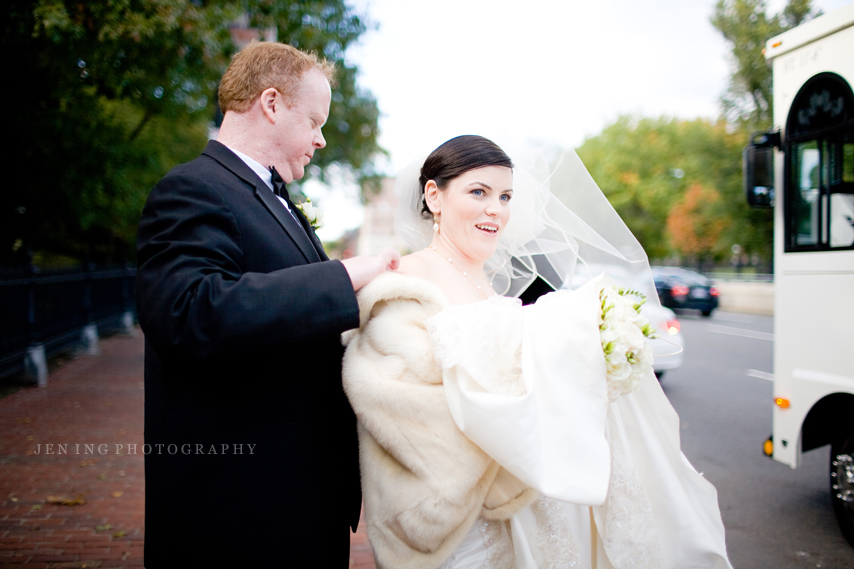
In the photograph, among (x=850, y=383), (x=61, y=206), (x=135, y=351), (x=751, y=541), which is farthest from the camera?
(x=135, y=351)

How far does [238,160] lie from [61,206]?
30.2 feet

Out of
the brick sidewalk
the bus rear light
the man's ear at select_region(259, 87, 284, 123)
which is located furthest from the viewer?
the bus rear light

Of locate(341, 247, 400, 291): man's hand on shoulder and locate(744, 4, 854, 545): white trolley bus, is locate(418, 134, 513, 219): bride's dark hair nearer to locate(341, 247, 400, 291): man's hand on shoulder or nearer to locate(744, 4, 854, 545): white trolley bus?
locate(341, 247, 400, 291): man's hand on shoulder

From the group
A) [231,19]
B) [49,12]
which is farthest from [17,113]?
[231,19]

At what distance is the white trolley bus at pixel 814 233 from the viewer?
3.39m

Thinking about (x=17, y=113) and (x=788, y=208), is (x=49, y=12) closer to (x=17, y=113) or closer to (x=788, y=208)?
(x=17, y=113)

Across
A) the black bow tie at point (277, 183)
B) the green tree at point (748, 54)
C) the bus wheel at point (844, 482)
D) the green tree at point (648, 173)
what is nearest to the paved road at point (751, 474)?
the bus wheel at point (844, 482)

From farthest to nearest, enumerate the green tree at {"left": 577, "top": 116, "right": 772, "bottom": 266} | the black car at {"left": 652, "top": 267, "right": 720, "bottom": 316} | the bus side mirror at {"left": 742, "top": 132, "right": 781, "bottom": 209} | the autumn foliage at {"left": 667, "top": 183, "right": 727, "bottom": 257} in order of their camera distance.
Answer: the green tree at {"left": 577, "top": 116, "right": 772, "bottom": 266} → the autumn foliage at {"left": 667, "top": 183, "right": 727, "bottom": 257} → the black car at {"left": 652, "top": 267, "right": 720, "bottom": 316} → the bus side mirror at {"left": 742, "top": 132, "right": 781, "bottom": 209}

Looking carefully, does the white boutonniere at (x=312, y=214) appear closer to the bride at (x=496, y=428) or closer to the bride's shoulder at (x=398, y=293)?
the bride at (x=496, y=428)

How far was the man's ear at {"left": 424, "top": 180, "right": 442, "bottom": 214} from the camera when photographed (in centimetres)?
218

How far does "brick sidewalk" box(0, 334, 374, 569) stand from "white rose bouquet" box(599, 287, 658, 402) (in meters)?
2.42

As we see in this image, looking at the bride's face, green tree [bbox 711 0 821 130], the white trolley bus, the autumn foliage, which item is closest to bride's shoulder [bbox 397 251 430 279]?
the bride's face

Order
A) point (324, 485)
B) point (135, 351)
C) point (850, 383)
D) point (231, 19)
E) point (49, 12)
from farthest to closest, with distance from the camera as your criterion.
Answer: point (135, 351) → point (231, 19) → point (49, 12) → point (850, 383) → point (324, 485)

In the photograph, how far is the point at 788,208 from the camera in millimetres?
3871
